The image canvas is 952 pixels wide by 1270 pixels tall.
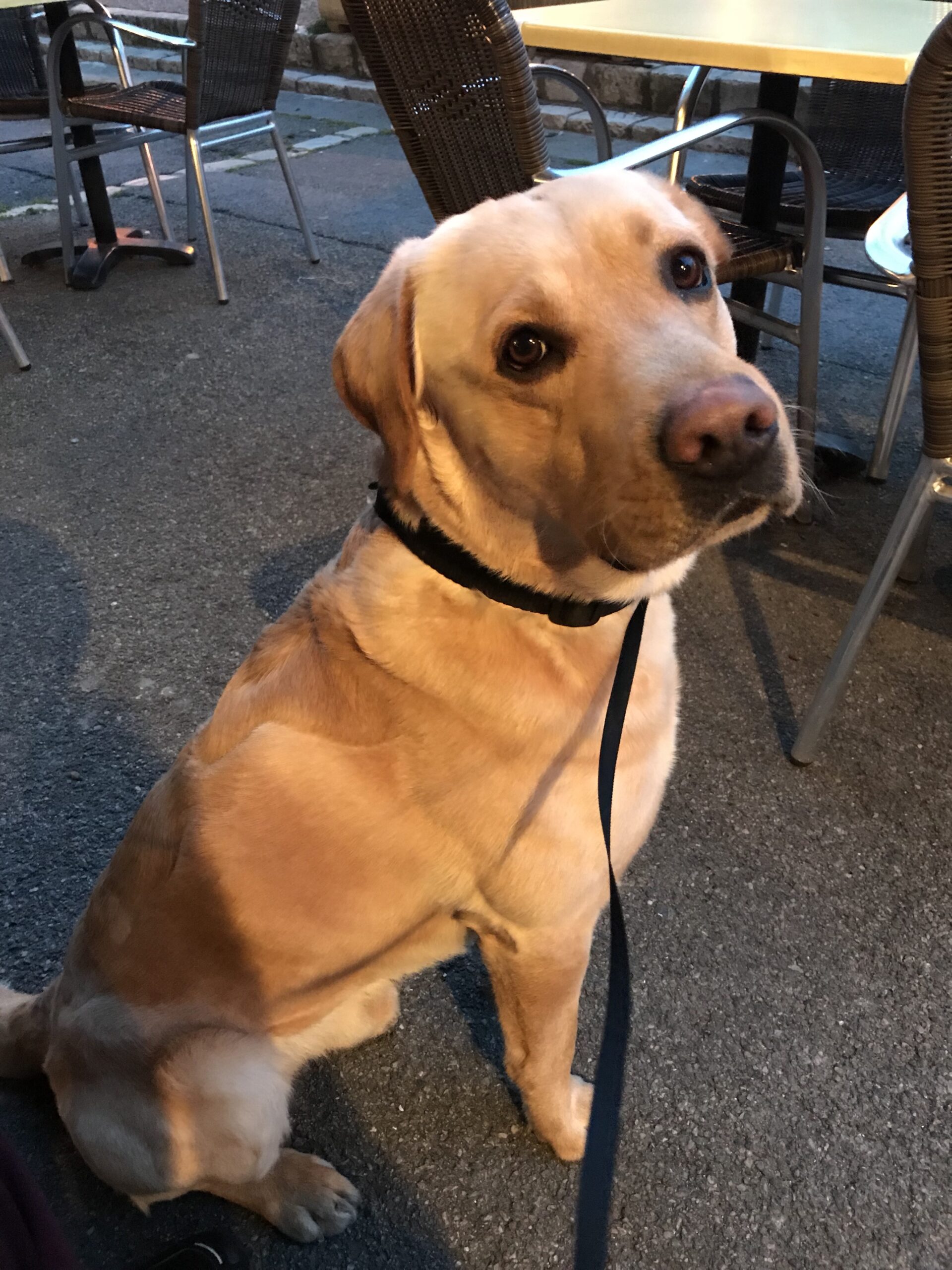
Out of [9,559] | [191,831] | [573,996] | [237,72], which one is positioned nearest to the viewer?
[191,831]

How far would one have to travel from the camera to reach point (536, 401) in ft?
3.78

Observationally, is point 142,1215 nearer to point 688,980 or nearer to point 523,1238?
point 523,1238

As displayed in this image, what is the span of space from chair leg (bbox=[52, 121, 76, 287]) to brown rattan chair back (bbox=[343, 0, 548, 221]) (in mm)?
2579

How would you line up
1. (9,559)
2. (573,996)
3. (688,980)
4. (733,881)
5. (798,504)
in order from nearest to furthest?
(798,504) < (573,996) < (688,980) < (733,881) < (9,559)

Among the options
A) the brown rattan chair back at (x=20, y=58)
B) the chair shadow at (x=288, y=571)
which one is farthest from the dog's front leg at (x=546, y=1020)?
the brown rattan chair back at (x=20, y=58)

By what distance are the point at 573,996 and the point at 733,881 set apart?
0.63 m

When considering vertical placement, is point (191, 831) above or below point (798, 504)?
below

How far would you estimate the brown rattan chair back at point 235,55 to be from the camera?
3965 millimetres

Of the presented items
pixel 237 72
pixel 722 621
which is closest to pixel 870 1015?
pixel 722 621

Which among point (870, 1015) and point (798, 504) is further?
point (870, 1015)

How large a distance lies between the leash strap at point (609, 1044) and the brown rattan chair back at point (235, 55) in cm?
400

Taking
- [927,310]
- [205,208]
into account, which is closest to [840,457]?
[927,310]

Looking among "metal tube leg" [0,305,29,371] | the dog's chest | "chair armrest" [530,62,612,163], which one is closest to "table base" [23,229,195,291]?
"metal tube leg" [0,305,29,371]

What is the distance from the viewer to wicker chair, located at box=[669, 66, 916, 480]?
2762 millimetres
